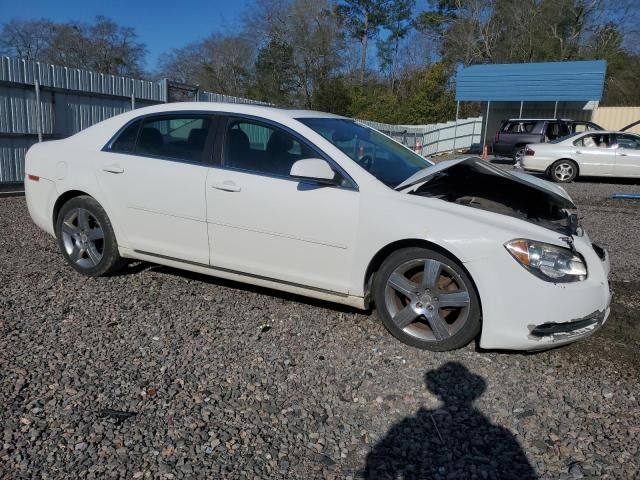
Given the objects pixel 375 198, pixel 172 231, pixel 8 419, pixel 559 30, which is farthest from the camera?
pixel 559 30

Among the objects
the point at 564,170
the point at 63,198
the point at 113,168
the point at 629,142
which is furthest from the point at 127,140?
the point at 629,142

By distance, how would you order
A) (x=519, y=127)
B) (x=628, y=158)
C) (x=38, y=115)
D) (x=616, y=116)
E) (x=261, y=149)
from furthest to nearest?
(x=616, y=116), (x=519, y=127), (x=628, y=158), (x=38, y=115), (x=261, y=149)

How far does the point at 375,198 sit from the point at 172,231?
5.62 feet

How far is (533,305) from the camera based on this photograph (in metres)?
3.18

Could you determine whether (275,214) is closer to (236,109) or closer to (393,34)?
(236,109)

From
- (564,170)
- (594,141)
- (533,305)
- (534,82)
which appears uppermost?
(534,82)

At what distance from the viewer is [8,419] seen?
2.69 meters

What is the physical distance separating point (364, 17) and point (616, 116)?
25900 millimetres

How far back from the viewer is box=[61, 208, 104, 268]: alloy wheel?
471 cm

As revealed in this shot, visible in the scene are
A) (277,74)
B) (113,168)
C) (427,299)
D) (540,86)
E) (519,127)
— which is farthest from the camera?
(277,74)

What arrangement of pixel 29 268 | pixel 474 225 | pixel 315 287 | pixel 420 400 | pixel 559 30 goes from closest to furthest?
1. pixel 420 400
2. pixel 474 225
3. pixel 315 287
4. pixel 29 268
5. pixel 559 30

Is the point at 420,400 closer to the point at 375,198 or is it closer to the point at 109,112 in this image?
the point at 375,198

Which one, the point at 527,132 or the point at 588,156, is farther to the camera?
the point at 527,132

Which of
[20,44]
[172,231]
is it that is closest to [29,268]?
[172,231]
